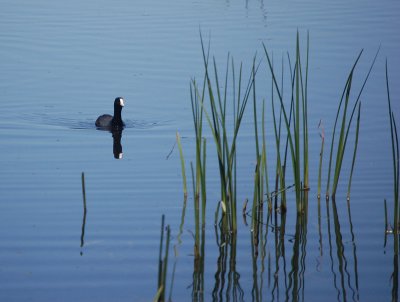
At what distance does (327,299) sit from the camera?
6.43 meters

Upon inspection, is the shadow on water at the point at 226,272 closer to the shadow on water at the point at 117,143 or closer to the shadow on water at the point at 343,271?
the shadow on water at the point at 343,271

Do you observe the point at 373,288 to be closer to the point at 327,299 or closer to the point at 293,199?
the point at 327,299

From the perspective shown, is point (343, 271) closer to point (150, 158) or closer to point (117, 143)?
point (150, 158)

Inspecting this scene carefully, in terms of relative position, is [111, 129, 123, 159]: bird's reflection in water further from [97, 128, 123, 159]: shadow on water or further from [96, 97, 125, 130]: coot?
[96, 97, 125, 130]: coot

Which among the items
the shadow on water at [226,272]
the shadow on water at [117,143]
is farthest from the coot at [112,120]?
the shadow on water at [226,272]

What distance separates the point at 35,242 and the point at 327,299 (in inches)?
106

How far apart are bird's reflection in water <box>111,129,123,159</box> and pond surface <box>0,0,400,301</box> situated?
0.10 meters

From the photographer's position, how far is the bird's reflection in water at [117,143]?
11.5 m

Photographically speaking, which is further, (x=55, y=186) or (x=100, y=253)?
(x=55, y=186)

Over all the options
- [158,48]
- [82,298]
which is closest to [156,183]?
[82,298]

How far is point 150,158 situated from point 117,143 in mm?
1612

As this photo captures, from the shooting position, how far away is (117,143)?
12.6 metres

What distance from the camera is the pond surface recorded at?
686cm

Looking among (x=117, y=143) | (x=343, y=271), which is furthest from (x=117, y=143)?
(x=343, y=271)
